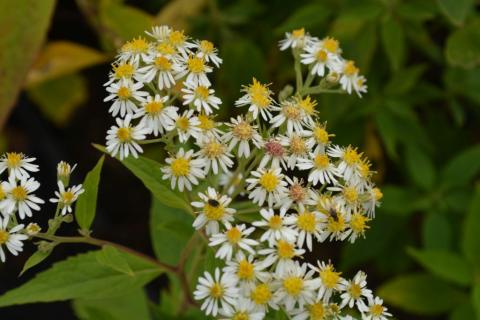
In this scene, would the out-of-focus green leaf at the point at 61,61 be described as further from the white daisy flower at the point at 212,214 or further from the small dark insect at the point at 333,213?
the small dark insect at the point at 333,213

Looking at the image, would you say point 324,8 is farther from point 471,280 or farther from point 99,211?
point 99,211

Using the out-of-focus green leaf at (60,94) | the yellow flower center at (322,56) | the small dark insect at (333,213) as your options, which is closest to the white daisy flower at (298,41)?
the yellow flower center at (322,56)

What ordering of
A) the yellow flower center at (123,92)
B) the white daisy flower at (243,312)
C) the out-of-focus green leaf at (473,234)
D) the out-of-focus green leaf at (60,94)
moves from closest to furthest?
the white daisy flower at (243,312) → the yellow flower center at (123,92) → the out-of-focus green leaf at (473,234) → the out-of-focus green leaf at (60,94)

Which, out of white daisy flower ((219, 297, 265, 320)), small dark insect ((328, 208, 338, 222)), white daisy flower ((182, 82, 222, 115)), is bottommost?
white daisy flower ((219, 297, 265, 320))

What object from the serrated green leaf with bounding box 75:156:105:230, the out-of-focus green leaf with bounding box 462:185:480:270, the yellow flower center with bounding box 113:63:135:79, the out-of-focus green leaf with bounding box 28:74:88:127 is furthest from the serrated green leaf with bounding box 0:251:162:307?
the out-of-focus green leaf with bounding box 28:74:88:127

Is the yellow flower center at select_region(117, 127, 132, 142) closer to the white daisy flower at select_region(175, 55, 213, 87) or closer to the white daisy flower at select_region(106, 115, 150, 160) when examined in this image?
the white daisy flower at select_region(106, 115, 150, 160)

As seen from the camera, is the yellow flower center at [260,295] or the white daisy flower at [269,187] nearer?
the yellow flower center at [260,295]

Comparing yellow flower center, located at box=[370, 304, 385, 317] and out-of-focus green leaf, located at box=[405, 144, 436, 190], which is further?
out-of-focus green leaf, located at box=[405, 144, 436, 190]
